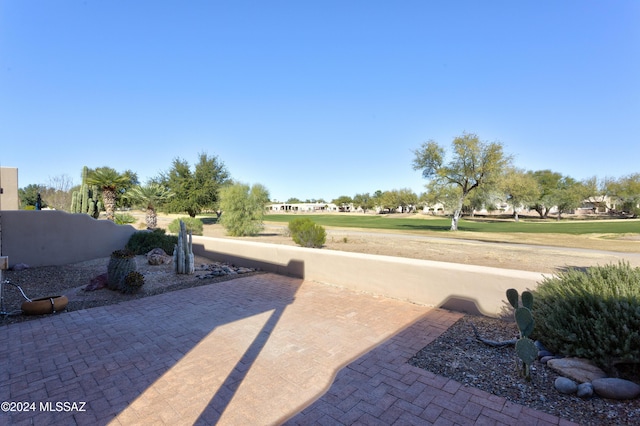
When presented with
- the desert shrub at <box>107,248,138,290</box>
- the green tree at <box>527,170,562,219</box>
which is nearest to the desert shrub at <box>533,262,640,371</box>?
the desert shrub at <box>107,248,138,290</box>

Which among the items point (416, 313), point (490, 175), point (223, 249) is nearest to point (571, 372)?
point (416, 313)

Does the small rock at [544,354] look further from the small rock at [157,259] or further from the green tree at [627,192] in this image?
the green tree at [627,192]

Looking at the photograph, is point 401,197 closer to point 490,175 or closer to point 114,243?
point 490,175

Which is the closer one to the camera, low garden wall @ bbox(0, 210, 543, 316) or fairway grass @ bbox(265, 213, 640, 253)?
low garden wall @ bbox(0, 210, 543, 316)

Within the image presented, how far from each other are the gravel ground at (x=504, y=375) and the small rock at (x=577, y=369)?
0.32 ft

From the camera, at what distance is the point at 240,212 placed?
24.2 m

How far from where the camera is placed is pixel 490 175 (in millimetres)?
32625

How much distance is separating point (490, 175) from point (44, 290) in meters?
35.0

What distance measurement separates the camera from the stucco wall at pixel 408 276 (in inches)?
222

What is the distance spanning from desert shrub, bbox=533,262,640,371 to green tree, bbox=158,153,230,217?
3413 centimetres

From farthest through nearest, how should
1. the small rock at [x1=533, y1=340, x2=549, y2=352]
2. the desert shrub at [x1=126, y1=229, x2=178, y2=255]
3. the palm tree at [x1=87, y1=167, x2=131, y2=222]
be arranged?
the palm tree at [x1=87, y1=167, x2=131, y2=222] < the desert shrub at [x1=126, y1=229, x2=178, y2=255] < the small rock at [x1=533, y1=340, x2=549, y2=352]

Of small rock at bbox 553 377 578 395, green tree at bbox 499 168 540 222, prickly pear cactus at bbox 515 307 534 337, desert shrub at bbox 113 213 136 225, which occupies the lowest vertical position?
small rock at bbox 553 377 578 395

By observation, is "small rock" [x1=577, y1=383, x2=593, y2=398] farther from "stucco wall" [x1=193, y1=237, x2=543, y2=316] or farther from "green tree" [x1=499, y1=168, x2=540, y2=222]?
"green tree" [x1=499, y1=168, x2=540, y2=222]

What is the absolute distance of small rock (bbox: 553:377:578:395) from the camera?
326 centimetres
